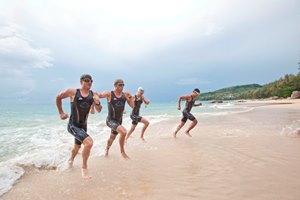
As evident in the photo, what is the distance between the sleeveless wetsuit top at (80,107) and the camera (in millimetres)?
5406

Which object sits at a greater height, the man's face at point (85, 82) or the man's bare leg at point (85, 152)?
the man's face at point (85, 82)

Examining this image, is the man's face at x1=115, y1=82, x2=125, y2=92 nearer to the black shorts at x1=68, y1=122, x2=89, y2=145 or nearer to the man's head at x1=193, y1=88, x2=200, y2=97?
the black shorts at x1=68, y1=122, x2=89, y2=145

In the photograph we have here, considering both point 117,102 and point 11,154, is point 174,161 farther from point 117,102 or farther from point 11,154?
point 11,154

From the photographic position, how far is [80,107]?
17.9 feet

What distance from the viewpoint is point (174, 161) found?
20.1 ft

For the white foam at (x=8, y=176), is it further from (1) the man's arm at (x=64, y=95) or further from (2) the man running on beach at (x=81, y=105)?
(1) the man's arm at (x=64, y=95)

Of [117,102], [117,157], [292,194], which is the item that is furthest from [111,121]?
[292,194]

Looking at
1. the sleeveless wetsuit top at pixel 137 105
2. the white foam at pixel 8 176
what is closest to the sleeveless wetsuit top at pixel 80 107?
the white foam at pixel 8 176

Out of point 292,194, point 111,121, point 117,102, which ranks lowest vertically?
point 292,194

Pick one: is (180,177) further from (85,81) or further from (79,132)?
(85,81)

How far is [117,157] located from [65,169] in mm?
1604

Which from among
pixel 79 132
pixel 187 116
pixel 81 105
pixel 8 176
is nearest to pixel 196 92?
pixel 187 116

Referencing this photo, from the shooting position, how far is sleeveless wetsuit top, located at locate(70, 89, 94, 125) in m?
5.41

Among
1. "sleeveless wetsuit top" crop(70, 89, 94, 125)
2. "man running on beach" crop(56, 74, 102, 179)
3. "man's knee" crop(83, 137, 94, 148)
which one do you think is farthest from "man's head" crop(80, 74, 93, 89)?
"man's knee" crop(83, 137, 94, 148)
